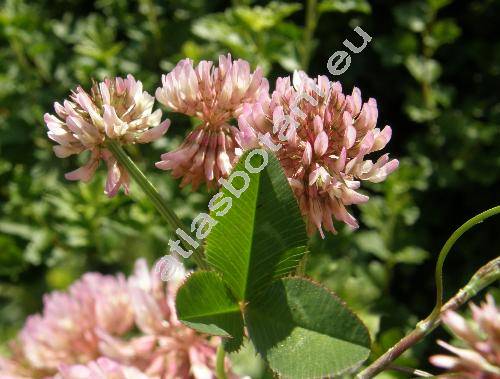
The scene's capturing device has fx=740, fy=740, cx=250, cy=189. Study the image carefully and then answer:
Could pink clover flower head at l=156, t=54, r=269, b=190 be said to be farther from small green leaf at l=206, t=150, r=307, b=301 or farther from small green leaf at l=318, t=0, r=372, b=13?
small green leaf at l=318, t=0, r=372, b=13

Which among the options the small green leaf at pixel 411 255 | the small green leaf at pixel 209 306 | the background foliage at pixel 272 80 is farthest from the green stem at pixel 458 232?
the small green leaf at pixel 411 255

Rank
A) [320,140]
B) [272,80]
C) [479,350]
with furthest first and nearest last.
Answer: [272,80] → [320,140] → [479,350]

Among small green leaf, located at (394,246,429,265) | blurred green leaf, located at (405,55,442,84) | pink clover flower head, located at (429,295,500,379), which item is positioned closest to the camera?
pink clover flower head, located at (429,295,500,379)

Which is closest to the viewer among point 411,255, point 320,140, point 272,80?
point 320,140

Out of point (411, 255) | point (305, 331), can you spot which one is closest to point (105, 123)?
point (305, 331)

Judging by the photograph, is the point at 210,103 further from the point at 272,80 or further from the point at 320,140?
the point at 272,80

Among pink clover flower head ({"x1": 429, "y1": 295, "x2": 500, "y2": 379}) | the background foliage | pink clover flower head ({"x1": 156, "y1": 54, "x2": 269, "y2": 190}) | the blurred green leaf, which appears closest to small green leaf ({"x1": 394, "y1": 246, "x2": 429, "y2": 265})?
the background foliage

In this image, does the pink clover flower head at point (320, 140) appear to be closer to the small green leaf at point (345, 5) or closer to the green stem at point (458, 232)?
the green stem at point (458, 232)
